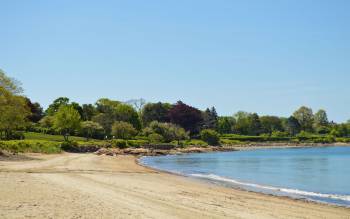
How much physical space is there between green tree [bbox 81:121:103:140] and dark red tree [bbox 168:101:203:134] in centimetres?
3942

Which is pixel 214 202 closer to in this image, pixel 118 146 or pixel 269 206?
pixel 269 206

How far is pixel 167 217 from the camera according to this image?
1544 cm

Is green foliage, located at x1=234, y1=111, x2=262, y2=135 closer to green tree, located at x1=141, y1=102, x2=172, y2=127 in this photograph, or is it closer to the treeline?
the treeline

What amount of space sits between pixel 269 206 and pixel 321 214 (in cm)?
263

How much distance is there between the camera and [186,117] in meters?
146

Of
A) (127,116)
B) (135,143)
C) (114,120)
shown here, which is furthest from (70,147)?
(127,116)

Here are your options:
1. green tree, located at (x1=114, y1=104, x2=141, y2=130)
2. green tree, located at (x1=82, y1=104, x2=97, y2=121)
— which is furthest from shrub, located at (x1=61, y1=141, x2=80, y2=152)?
green tree, located at (x1=114, y1=104, x2=141, y2=130)

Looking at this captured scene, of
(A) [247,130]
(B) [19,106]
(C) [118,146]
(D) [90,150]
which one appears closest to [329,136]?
(A) [247,130]

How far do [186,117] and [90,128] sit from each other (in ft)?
155

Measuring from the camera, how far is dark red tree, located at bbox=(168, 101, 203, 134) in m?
145

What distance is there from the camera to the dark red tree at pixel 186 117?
477 ft

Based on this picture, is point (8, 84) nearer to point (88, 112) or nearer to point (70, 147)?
point (70, 147)

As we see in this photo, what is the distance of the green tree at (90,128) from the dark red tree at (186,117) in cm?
3942

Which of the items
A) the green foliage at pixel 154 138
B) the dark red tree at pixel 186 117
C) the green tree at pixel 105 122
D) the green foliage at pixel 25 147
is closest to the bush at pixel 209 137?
the dark red tree at pixel 186 117
